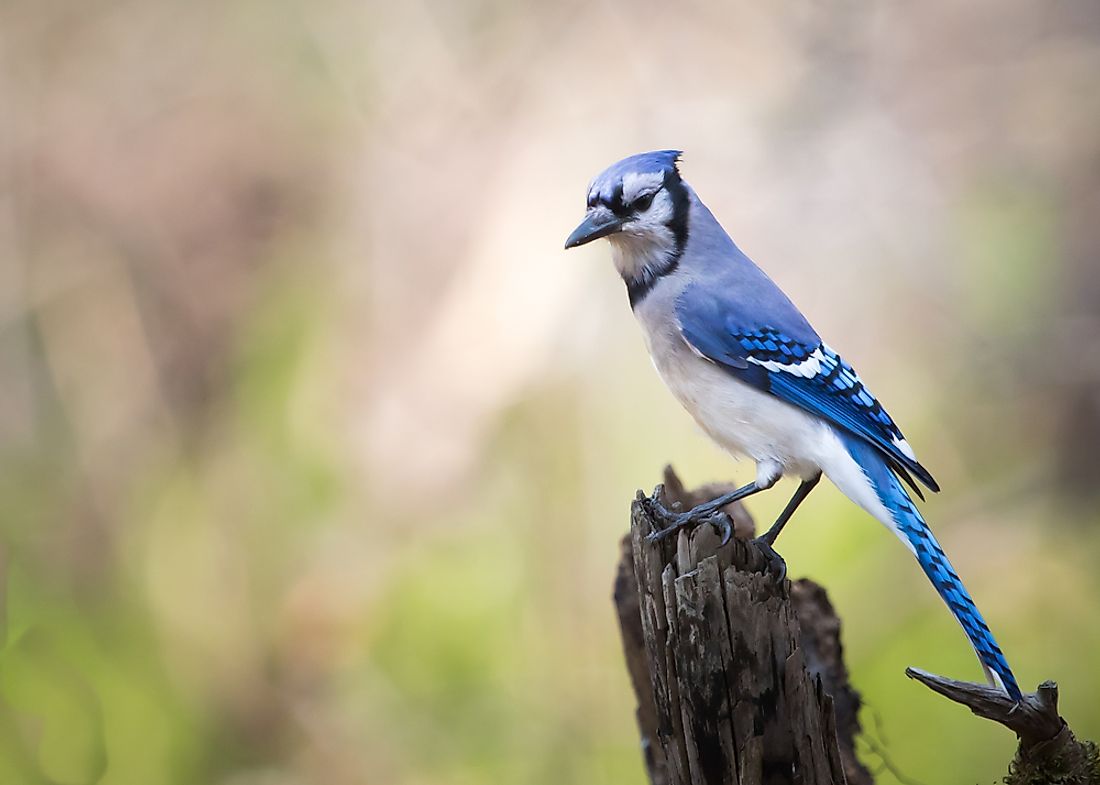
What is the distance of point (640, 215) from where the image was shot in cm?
196

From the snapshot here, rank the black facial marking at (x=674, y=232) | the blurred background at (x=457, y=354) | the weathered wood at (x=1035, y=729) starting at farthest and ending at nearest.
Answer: the blurred background at (x=457, y=354)
the black facial marking at (x=674, y=232)
the weathered wood at (x=1035, y=729)

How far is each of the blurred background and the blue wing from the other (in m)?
1.15

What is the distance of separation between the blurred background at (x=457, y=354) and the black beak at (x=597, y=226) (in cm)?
123

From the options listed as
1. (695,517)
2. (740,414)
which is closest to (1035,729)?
(695,517)

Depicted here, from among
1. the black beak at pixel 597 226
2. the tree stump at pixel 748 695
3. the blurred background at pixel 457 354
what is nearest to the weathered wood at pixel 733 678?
the tree stump at pixel 748 695

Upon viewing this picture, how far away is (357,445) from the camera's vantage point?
10.5 feet

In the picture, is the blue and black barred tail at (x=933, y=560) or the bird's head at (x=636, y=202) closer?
the blue and black barred tail at (x=933, y=560)

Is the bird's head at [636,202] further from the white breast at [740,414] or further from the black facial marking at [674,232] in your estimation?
the white breast at [740,414]

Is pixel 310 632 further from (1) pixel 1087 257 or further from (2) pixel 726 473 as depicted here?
(1) pixel 1087 257

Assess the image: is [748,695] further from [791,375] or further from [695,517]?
[791,375]

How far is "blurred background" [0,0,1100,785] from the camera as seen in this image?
310cm

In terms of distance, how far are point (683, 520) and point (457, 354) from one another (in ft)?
5.31

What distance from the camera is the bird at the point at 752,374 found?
1886 mm

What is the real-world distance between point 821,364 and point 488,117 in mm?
1641
